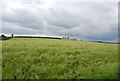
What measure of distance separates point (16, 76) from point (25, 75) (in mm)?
529

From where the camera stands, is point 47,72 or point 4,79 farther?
Result: point 47,72

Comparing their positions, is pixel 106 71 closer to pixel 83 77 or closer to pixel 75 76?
pixel 83 77

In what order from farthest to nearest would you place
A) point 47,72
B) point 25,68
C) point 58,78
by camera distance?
point 25,68 → point 47,72 → point 58,78

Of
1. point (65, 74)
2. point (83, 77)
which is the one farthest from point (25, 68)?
point (83, 77)

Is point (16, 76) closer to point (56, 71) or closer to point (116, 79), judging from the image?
point (56, 71)

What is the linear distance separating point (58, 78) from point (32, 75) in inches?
64.9

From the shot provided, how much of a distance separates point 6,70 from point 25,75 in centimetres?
160

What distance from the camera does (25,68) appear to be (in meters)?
6.74

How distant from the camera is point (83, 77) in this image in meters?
5.82

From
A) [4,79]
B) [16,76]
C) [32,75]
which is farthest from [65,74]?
[4,79]

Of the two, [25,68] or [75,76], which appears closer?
[75,76]

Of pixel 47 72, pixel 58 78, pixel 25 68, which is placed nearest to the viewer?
pixel 58 78

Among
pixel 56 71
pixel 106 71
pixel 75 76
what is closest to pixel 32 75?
pixel 56 71

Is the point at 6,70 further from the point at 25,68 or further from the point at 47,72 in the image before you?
the point at 47,72
